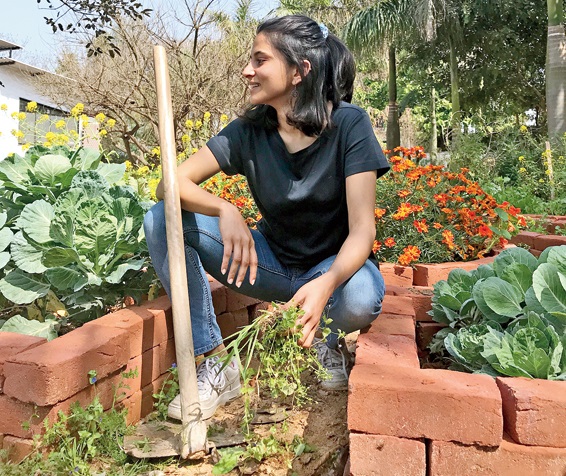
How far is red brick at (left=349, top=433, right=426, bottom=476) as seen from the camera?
128 centimetres

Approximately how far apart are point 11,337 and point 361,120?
52.6 inches

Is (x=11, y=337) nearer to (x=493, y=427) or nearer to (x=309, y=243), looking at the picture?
(x=309, y=243)

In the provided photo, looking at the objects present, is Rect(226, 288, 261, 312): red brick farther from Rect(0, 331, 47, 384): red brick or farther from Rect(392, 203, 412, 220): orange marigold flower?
Rect(392, 203, 412, 220): orange marigold flower

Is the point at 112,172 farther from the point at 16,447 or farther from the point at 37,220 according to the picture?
the point at 16,447

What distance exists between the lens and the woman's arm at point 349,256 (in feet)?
4.68

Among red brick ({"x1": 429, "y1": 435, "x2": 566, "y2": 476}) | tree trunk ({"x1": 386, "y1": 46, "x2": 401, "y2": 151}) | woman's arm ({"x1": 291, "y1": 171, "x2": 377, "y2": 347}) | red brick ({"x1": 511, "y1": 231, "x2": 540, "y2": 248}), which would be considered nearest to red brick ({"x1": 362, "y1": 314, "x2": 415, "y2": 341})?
woman's arm ({"x1": 291, "y1": 171, "x2": 377, "y2": 347})

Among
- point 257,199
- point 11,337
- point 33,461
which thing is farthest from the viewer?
point 257,199

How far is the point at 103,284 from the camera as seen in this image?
6.97 ft

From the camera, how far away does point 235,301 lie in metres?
2.41

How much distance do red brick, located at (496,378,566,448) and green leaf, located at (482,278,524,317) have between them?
471 millimetres

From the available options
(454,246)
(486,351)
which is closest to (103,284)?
(486,351)

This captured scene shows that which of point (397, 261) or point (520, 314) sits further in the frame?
point (397, 261)

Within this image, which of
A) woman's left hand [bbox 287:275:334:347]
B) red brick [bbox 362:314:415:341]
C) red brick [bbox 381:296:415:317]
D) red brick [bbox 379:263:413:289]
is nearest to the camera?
woman's left hand [bbox 287:275:334:347]

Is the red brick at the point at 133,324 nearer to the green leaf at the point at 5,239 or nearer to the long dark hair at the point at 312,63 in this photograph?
the green leaf at the point at 5,239
